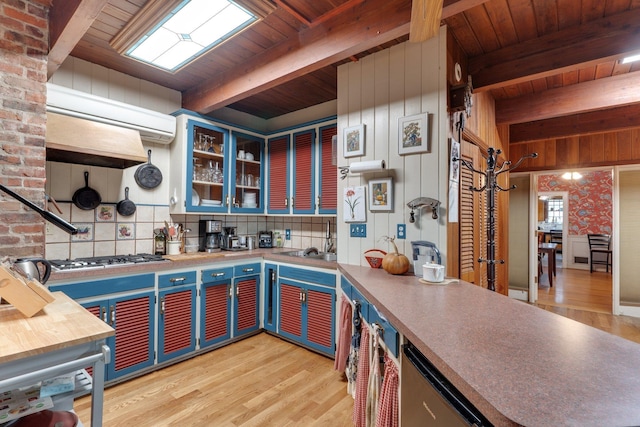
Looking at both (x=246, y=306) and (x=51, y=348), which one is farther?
(x=246, y=306)

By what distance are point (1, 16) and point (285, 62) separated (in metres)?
1.62

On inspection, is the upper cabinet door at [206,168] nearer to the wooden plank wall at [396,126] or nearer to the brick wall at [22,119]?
the brick wall at [22,119]

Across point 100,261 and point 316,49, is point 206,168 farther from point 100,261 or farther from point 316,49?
point 316,49

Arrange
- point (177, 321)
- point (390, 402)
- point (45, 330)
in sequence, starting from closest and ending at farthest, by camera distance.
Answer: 1. point (45, 330)
2. point (390, 402)
3. point (177, 321)

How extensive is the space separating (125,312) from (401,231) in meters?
2.13

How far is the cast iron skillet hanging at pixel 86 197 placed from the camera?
99.9 inches

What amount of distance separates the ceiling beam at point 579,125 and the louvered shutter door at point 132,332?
494 cm

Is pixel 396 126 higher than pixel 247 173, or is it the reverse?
pixel 396 126

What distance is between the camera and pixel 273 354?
2.81m

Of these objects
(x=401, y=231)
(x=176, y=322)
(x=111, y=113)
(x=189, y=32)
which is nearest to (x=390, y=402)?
(x=401, y=231)

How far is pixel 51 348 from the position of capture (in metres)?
1.04

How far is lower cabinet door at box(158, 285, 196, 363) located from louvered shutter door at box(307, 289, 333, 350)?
101 cm

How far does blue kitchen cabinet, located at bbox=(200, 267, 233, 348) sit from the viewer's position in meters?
2.79

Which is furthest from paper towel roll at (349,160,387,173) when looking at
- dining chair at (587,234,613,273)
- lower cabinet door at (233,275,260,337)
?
dining chair at (587,234,613,273)
